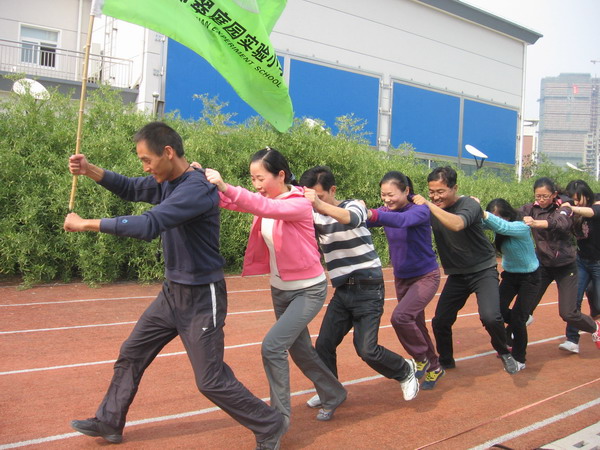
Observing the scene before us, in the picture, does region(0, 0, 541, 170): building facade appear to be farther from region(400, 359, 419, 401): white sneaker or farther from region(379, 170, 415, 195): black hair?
region(400, 359, 419, 401): white sneaker

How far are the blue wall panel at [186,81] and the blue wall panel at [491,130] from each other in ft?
44.6

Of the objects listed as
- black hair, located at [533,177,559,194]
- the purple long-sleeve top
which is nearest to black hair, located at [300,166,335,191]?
the purple long-sleeve top

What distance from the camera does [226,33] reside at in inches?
185

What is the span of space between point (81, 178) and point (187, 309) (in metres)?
7.72

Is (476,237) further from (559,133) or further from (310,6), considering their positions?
(559,133)

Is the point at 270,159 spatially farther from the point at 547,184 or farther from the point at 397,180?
the point at 547,184

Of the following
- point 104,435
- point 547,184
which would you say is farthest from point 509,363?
point 104,435

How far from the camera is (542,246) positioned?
660 centimetres

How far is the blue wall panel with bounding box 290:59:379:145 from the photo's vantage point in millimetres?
21219

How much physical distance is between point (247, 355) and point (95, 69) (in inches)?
625

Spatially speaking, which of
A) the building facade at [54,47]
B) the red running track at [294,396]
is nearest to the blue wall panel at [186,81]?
the building facade at [54,47]

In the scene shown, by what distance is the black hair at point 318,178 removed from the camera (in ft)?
15.1

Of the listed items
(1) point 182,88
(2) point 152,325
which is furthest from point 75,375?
(1) point 182,88

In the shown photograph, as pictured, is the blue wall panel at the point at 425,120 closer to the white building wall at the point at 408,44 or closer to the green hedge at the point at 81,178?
the white building wall at the point at 408,44
